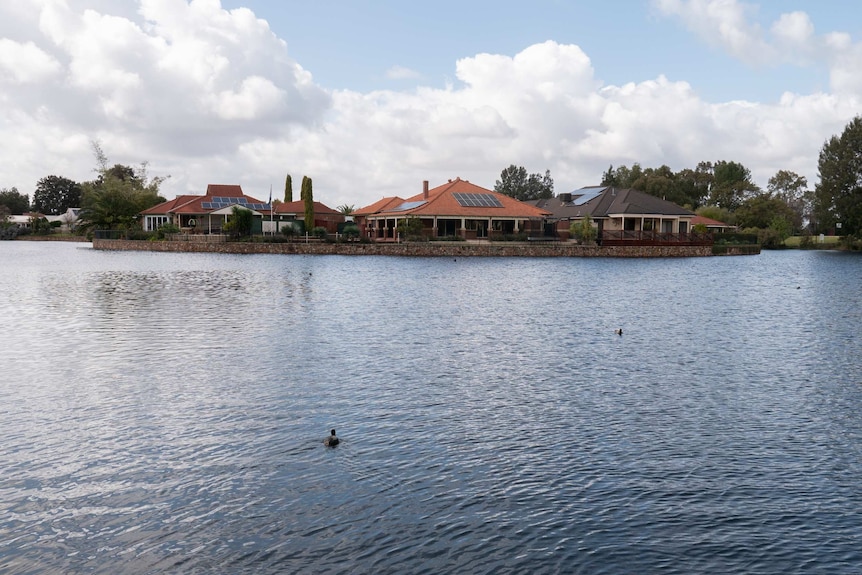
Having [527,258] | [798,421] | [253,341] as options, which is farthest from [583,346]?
[527,258]

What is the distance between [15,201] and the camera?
6580 inches

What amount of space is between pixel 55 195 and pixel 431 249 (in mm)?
130437

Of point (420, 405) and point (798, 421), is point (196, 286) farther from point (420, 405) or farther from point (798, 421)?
point (798, 421)

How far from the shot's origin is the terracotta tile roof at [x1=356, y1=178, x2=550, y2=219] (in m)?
75.8

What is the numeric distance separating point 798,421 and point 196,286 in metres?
29.9

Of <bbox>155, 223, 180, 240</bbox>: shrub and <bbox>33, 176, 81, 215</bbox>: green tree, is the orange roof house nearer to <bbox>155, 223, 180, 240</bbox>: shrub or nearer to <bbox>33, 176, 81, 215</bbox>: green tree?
<bbox>155, 223, 180, 240</bbox>: shrub

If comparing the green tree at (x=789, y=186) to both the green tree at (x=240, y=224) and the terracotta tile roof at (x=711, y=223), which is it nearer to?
the terracotta tile roof at (x=711, y=223)

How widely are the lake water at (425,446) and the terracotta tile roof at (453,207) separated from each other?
51.5 m

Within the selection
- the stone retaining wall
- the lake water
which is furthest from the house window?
the lake water

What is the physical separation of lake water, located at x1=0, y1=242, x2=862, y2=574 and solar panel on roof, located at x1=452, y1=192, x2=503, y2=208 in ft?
178

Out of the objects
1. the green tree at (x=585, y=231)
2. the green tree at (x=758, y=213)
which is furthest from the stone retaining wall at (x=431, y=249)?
the green tree at (x=758, y=213)

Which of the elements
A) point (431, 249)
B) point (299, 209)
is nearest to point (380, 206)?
point (299, 209)

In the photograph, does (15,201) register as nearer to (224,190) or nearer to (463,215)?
(224,190)

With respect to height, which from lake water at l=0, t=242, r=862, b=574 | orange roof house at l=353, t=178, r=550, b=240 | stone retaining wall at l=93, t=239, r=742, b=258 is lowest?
lake water at l=0, t=242, r=862, b=574
